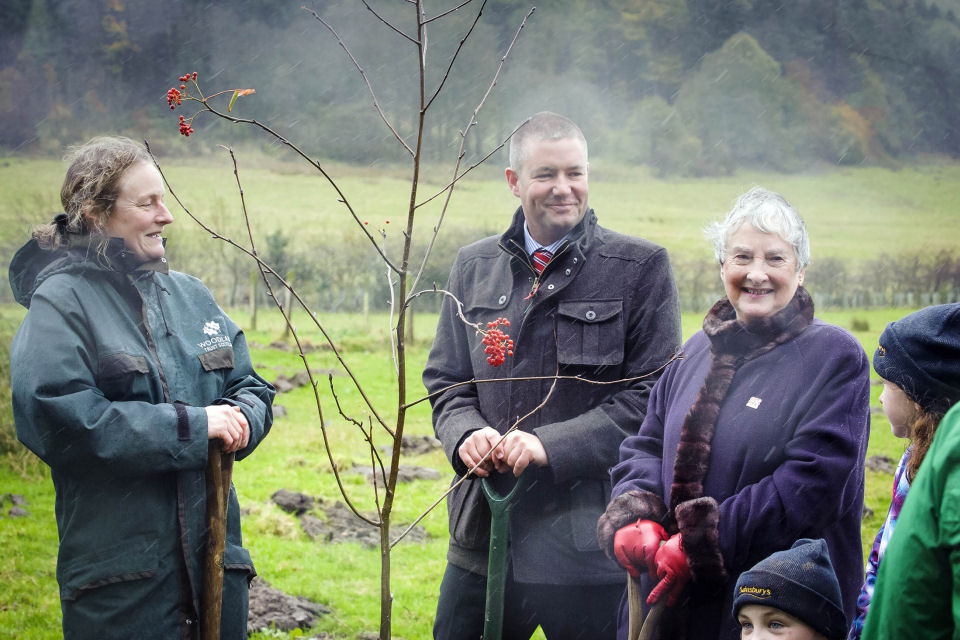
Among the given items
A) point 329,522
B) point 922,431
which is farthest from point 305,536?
point 922,431

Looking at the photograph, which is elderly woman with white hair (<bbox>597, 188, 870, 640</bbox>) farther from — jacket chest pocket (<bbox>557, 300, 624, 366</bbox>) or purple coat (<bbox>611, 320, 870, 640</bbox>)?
jacket chest pocket (<bbox>557, 300, 624, 366</bbox>)

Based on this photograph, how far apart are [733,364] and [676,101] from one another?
19868mm

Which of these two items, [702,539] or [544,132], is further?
[544,132]

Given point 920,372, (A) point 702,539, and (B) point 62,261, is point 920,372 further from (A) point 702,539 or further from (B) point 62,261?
(B) point 62,261

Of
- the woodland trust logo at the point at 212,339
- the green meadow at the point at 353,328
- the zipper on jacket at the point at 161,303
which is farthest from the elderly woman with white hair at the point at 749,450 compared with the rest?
the zipper on jacket at the point at 161,303

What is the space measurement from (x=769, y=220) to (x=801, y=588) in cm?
99

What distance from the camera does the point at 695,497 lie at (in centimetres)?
215

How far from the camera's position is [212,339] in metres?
2.61

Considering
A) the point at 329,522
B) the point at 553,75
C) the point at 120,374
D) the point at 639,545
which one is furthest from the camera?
the point at 553,75

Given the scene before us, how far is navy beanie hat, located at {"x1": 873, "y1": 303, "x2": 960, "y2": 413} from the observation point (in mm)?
1681

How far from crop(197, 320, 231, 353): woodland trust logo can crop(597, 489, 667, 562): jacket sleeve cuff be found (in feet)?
4.55

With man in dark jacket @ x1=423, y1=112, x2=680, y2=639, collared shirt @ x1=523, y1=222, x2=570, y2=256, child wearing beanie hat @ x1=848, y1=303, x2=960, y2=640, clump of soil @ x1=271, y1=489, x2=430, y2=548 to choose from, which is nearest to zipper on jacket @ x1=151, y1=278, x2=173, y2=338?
man in dark jacket @ x1=423, y1=112, x2=680, y2=639

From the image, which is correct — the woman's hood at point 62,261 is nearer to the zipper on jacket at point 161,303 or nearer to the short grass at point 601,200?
the zipper on jacket at point 161,303

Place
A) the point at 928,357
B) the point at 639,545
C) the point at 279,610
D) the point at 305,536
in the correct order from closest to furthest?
1. the point at 928,357
2. the point at 639,545
3. the point at 279,610
4. the point at 305,536
